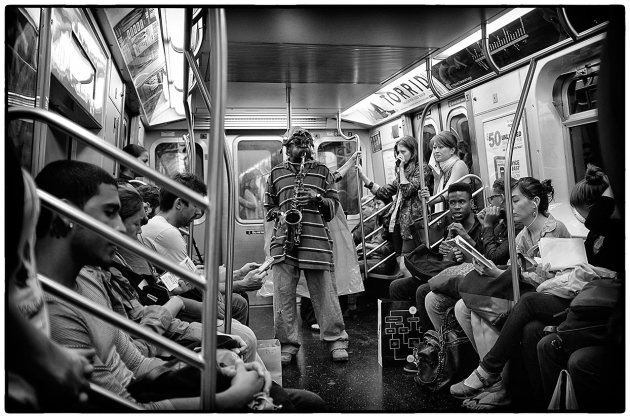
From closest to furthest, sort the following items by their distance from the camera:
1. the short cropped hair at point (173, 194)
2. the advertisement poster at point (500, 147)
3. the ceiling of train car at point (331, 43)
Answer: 1. the ceiling of train car at point (331, 43)
2. the short cropped hair at point (173, 194)
3. the advertisement poster at point (500, 147)

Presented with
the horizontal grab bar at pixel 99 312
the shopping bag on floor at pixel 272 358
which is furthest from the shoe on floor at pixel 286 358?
the horizontal grab bar at pixel 99 312

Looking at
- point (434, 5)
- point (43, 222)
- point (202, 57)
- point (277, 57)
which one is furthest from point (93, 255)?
point (277, 57)

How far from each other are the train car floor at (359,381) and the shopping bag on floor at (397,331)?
8cm

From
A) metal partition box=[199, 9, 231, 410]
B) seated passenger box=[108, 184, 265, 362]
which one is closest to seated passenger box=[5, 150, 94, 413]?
metal partition box=[199, 9, 231, 410]

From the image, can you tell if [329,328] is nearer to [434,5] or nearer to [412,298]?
[412,298]

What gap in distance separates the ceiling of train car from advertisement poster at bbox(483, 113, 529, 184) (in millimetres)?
1015

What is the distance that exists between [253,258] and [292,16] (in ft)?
13.8

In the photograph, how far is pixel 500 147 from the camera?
171 inches

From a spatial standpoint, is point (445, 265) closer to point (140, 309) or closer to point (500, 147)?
point (500, 147)

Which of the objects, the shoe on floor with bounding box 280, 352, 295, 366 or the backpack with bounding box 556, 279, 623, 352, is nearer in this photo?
the backpack with bounding box 556, 279, 623, 352

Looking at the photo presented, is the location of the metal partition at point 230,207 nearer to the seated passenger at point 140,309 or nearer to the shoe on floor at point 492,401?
the seated passenger at point 140,309

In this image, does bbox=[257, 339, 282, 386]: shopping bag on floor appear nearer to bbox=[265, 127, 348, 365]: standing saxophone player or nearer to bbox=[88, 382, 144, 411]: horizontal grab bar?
bbox=[265, 127, 348, 365]: standing saxophone player

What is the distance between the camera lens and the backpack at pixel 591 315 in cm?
187

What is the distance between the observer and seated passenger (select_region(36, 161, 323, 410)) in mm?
1262
